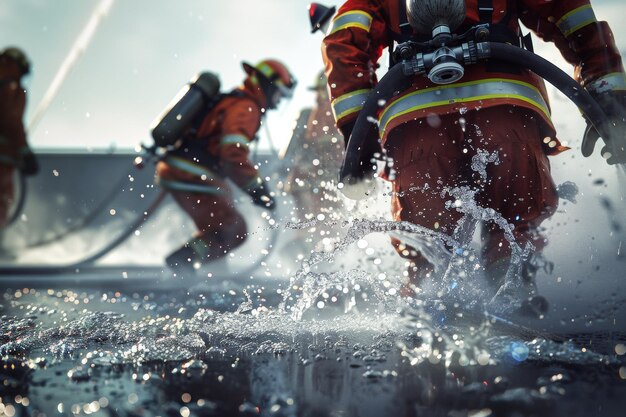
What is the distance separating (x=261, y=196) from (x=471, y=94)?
248 centimetres

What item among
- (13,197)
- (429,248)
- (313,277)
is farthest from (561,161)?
(13,197)

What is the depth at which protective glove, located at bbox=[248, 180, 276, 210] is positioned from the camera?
159 inches

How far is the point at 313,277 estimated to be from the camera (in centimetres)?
197

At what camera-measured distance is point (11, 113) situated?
4715 millimetres

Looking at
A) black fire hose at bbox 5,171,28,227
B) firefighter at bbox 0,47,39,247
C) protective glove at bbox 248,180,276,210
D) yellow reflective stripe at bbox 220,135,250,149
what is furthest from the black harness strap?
black fire hose at bbox 5,171,28,227

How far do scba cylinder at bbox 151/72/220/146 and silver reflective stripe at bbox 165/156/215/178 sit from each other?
5.2 inches

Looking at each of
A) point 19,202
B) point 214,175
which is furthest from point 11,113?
point 214,175

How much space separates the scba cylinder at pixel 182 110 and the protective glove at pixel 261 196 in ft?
2.17

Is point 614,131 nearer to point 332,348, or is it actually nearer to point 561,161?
point 561,161

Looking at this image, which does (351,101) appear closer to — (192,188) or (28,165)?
(192,188)

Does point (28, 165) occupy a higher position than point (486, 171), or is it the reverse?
point (486, 171)

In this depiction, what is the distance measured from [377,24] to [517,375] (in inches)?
53.5

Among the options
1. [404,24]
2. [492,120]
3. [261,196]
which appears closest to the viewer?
[492,120]

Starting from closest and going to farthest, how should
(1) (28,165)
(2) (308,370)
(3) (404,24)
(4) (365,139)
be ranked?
(2) (308,370), (3) (404,24), (4) (365,139), (1) (28,165)
